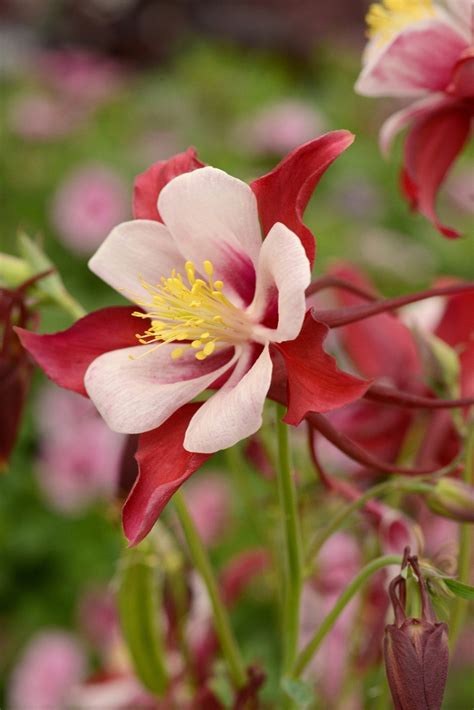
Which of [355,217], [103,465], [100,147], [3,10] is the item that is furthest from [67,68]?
[3,10]

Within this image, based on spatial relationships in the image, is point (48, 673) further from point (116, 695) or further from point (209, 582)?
point (209, 582)

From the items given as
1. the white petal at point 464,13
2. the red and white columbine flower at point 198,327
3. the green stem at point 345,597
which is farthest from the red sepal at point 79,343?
the white petal at point 464,13

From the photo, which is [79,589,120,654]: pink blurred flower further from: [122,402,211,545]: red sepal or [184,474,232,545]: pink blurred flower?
[122,402,211,545]: red sepal

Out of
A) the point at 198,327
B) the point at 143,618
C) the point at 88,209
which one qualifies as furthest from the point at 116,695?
the point at 88,209

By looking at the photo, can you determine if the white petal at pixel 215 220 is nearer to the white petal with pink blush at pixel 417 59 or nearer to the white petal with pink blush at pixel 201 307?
the white petal with pink blush at pixel 201 307

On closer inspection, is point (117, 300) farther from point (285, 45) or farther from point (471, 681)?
point (285, 45)

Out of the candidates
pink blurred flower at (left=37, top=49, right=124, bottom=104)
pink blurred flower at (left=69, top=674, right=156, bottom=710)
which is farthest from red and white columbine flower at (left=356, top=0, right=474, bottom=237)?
pink blurred flower at (left=37, top=49, right=124, bottom=104)
